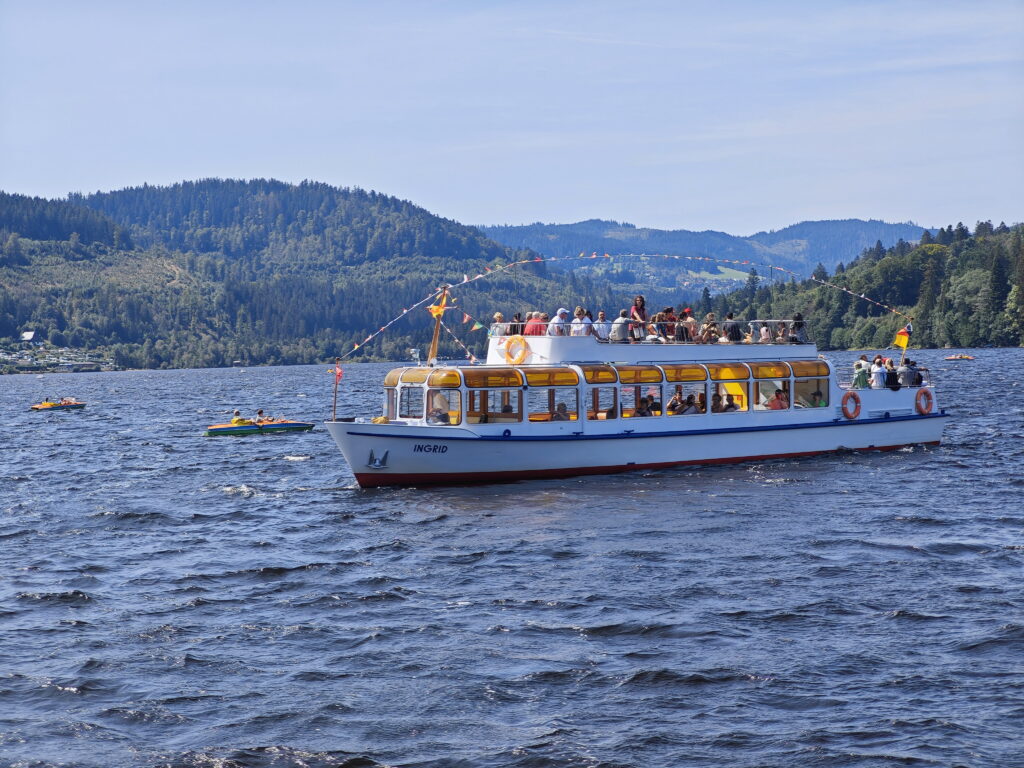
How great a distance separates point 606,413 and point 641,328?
456 cm

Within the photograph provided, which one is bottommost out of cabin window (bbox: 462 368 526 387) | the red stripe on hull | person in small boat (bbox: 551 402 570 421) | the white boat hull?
the red stripe on hull

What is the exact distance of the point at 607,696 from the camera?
17.4 meters

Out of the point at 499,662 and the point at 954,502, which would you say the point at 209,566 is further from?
the point at 954,502

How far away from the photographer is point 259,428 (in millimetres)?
70125

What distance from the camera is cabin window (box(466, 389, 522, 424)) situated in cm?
3672

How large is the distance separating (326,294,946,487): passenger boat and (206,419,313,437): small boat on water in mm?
31833

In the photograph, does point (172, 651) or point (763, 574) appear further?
point (763, 574)

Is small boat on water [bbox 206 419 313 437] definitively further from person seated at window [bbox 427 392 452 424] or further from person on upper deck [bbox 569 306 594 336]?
person seated at window [bbox 427 392 452 424]

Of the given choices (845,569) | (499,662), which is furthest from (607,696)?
(845,569)

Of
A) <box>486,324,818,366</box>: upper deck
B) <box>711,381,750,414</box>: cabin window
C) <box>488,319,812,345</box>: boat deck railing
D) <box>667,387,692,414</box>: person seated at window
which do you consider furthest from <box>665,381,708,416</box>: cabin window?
<box>488,319,812,345</box>: boat deck railing

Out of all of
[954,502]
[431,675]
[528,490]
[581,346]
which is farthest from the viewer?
[581,346]

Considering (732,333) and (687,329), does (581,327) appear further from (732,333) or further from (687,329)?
(732,333)

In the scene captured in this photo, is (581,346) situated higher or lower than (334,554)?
higher

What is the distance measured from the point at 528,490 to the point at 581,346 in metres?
6.08
